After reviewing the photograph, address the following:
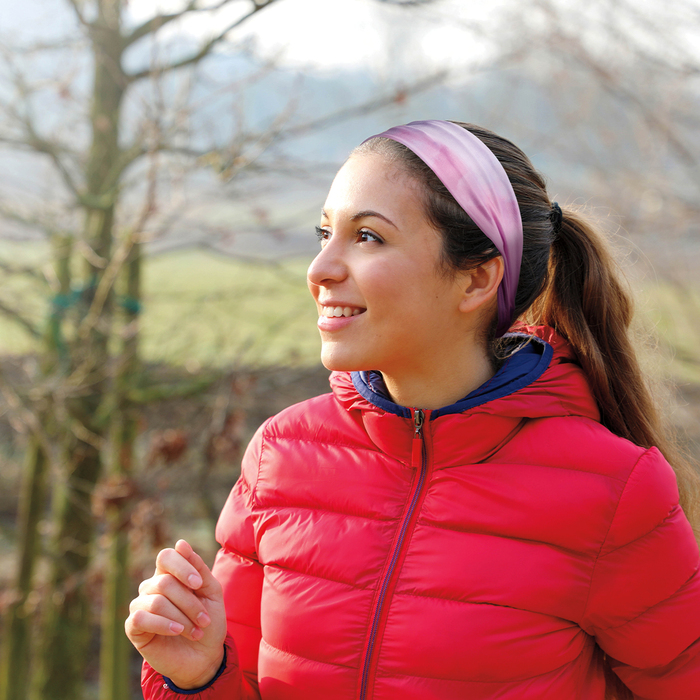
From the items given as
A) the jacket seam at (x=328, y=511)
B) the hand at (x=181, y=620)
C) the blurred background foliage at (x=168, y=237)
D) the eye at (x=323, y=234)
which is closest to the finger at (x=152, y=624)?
the hand at (x=181, y=620)

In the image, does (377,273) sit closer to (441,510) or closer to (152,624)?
(441,510)

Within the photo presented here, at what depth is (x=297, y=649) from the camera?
1.18 m

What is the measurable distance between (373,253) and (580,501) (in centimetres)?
54

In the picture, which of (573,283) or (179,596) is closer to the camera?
(179,596)

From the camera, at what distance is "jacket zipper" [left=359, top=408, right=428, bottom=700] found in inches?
43.9

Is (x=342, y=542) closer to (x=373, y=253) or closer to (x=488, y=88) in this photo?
(x=373, y=253)

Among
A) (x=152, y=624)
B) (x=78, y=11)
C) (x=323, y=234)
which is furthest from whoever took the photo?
(x=78, y=11)

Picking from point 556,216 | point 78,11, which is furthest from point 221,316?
point 556,216

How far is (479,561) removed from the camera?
113 centimetres

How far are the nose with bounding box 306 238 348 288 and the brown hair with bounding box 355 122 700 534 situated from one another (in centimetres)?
17

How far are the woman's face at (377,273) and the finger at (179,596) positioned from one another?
0.44 metres

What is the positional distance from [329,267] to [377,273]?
0.28 ft

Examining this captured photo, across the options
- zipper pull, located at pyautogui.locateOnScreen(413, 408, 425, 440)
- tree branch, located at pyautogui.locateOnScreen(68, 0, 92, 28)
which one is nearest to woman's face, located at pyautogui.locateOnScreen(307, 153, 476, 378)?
zipper pull, located at pyautogui.locateOnScreen(413, 408, 425, 440)

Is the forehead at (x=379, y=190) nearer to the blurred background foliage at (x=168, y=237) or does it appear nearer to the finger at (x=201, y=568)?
the finger at (x=201, y=568)
